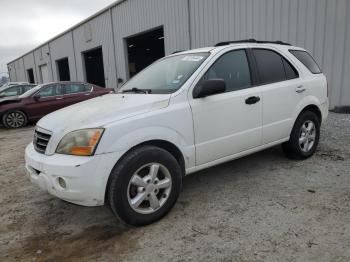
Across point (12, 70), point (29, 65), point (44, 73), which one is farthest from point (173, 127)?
point (12, 70)

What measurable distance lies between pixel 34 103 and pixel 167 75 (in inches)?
322

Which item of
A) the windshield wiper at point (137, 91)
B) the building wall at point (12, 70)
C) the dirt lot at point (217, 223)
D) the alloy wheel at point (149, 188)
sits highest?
the building wall at point (12, 70)

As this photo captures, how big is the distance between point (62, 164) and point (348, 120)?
22.0 ft

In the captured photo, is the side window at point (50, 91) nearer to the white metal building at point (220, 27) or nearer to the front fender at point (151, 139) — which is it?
the white metal building at point (220, 27)

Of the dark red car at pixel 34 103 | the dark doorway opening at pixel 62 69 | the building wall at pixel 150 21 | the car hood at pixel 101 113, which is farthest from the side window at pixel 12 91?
the dark doorway opening at pixel 62 69

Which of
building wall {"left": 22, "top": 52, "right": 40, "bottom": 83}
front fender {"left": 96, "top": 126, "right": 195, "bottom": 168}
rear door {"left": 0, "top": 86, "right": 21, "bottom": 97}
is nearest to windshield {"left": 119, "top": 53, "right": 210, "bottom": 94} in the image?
front fender {"left": 96, "top": 126, "right": 195, "bottom": 168}

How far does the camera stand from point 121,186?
2783mm

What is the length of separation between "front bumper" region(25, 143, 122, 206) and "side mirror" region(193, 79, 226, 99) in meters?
1.12

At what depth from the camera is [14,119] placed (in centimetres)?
1035

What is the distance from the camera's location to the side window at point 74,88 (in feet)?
36.3

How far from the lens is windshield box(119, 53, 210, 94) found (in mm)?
3475

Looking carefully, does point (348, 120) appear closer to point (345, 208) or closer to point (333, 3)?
point (333, 3)

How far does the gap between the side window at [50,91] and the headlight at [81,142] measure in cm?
862

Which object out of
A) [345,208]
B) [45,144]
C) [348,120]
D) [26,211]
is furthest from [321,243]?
[348,120]
